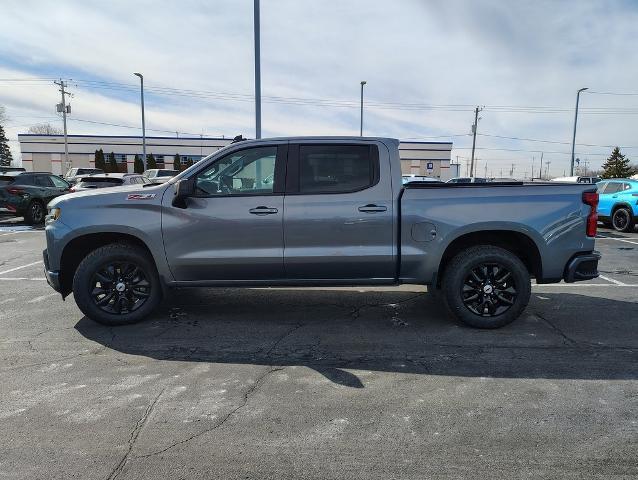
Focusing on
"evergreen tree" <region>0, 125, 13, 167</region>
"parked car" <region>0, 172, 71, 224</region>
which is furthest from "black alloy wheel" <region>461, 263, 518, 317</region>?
"evergreen tree" <region>0, 125, 13, 167</region>

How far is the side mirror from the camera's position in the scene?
4.71 metres

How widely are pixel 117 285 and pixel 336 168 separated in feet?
8.97

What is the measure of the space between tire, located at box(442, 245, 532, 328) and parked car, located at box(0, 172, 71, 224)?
15.2 meters

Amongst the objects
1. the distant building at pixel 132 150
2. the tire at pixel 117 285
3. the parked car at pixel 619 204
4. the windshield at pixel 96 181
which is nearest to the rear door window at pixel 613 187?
the parked car at pixel 619 204

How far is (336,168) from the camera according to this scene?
5.04 m

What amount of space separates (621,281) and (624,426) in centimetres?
529

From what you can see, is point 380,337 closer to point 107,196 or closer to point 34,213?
point 107,196

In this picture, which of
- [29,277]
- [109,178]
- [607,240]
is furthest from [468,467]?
[109,178]

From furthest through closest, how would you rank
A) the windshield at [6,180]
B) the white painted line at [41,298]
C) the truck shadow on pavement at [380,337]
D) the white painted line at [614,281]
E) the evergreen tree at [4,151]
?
the evergreen tree at [4,151] < the windshield at [6,180] < the white painted line at [614,281] < the white painted line at [41,298] < the truck shadow on pavement at [380,337]

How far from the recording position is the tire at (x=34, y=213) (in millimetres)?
15469

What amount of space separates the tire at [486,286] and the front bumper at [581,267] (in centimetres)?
45

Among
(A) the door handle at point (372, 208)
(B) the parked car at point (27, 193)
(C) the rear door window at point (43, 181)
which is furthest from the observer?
(C) the rear door window at point (43, 181)

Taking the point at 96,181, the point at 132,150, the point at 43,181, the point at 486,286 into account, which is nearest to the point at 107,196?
the point at 486,286

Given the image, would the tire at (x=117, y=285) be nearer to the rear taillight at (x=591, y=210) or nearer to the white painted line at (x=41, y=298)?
the white painted line at (x=41, y=298)
